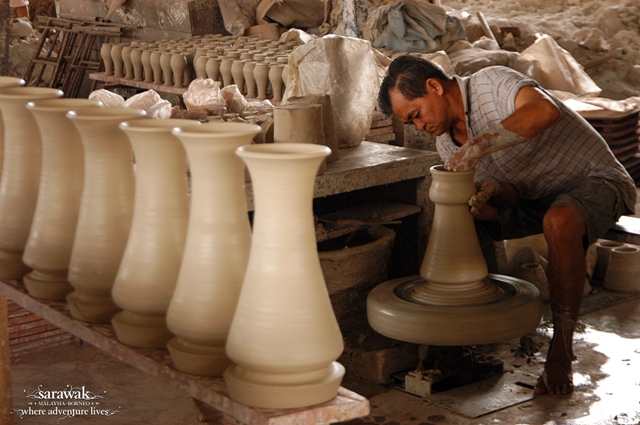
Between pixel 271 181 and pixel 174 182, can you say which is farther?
pixel 174 182

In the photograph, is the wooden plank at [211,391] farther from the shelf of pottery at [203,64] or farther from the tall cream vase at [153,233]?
the shelf of pottery at [203,64]

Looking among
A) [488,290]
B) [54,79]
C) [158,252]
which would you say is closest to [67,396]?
[488,290]

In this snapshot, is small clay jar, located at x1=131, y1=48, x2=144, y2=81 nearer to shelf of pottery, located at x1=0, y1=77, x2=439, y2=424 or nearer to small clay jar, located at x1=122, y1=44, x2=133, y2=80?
small clay jar, located at x1=122, y1=44, x2=133, y2=80

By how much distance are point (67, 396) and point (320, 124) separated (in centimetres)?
157

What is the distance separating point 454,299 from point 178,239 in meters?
1.70

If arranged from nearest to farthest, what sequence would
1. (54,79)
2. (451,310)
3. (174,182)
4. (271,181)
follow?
(271,181) → (174,182) → (451,310) → (54,79)

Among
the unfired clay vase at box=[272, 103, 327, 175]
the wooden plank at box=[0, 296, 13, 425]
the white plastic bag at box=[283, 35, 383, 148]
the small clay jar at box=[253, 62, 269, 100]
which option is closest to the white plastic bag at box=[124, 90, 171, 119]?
the unfired clay vase at box=[272, 103, 327, 175]

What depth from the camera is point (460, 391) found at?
10.4 ft

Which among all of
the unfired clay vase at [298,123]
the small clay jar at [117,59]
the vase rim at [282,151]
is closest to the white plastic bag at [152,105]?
the unfired clay vase at [298,123]

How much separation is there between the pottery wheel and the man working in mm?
196

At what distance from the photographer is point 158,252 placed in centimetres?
150

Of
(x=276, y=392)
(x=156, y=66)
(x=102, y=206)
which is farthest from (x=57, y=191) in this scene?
(x=156, y=66)

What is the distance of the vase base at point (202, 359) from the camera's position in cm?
142

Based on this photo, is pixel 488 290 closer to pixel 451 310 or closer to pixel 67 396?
pixel 451 310
